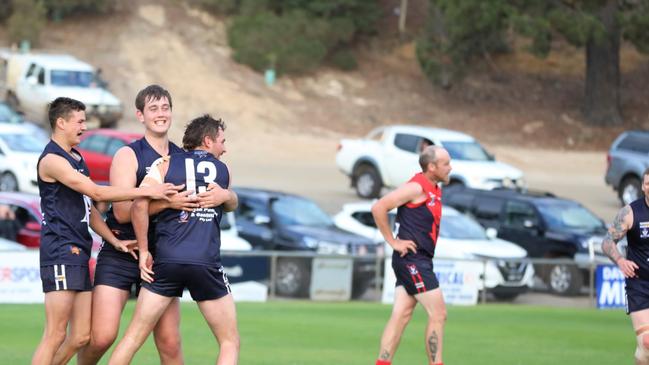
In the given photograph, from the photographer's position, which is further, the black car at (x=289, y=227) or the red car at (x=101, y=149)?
the red car at (x=101, y=149)

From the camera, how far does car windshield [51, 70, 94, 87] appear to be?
41.5 m

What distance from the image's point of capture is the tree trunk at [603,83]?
1919 inches

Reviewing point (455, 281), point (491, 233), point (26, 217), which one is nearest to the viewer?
point (26, 217)

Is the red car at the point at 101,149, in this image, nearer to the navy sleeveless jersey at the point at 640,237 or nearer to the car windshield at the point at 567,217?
the car windshield at the point at 567,217

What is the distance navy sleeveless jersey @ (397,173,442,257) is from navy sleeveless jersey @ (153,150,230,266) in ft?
9.06

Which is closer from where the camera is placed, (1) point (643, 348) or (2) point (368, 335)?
(1) point (643, 348)

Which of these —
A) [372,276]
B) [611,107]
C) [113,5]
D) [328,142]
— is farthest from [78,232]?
[113,5]

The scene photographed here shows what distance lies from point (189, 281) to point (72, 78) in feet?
111

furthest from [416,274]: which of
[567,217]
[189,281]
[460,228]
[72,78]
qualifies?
[72,78]

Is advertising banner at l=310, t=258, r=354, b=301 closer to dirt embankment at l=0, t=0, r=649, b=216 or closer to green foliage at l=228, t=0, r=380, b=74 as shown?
dirt embankment at l=0, t=0, r=649, b=216

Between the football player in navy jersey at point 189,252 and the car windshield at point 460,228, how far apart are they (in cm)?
1552

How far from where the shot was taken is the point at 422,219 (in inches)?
446

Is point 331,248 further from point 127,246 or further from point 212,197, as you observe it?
point 212,197

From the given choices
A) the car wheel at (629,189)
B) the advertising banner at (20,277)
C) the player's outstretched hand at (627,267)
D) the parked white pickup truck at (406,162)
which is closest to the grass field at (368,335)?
the advertising banner at (20,277)
